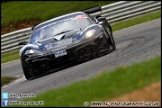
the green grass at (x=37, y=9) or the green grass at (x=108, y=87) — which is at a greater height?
the green grass at (x=108, y=87)

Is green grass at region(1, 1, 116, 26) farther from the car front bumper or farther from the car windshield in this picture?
the car front bumper

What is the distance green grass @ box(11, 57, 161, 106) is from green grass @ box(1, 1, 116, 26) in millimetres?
19377

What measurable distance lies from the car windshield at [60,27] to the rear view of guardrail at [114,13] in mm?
9403

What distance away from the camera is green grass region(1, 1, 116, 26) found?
27344mm

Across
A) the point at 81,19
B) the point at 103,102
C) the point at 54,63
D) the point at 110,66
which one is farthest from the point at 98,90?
the point at 81,19

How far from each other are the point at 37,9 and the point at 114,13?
649 cm

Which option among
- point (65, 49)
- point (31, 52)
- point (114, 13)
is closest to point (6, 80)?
point (31, 52)

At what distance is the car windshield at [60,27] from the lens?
13.1 meters

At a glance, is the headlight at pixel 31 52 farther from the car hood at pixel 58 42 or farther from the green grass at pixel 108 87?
the green grass at pixel 108 87

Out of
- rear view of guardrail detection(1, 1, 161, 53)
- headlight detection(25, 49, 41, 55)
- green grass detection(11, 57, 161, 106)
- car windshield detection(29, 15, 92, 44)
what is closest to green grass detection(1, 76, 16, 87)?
car windshield detection(29, 15, 92, 44)

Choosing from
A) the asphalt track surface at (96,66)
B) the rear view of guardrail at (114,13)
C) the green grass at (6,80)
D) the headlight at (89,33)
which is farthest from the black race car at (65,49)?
the rear view of guardrail at (114,13)

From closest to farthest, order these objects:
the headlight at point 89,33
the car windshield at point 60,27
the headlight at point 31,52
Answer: the headlight at point 89,33
the headlight at point 31,52
the car windshield at point 60,27

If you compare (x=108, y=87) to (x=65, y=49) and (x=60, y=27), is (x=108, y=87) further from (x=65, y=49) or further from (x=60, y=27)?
(x=60, y=27)

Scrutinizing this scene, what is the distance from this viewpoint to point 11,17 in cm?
2895
